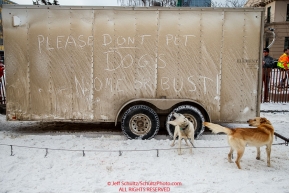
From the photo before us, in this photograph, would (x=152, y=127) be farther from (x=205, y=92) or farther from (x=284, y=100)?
(x=284, y=100)

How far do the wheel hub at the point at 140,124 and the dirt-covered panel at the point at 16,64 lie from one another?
290 centimetres

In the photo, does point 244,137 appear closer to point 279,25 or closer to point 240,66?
point 240,66

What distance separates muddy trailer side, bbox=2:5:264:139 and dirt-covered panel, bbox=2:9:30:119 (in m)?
0.03

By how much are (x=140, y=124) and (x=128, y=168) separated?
6.14ft

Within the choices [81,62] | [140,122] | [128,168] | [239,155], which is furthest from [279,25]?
[128,168]

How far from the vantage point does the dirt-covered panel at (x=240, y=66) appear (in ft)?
21.7

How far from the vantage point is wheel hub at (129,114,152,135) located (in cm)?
679

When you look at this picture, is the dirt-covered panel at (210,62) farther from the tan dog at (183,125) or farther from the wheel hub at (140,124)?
the wheel hub at (140,124)

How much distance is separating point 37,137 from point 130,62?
3.37 m

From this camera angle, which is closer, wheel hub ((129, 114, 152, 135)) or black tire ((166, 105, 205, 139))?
black tire ((166, 105, 205, 139))

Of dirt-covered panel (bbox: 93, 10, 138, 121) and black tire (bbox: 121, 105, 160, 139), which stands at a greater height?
dirt-covered panel (bbox: 93, 10, 138, 121)

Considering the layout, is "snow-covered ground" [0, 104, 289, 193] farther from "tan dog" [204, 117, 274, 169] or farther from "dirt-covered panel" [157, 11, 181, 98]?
"dirt-covered panel" [157, 11, 181, 98]

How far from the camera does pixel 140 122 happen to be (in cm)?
685

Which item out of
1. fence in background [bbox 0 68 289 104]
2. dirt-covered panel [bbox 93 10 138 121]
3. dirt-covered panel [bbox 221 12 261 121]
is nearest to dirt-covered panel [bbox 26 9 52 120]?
dirt-covered panel [bbox 93 10 138 121]
